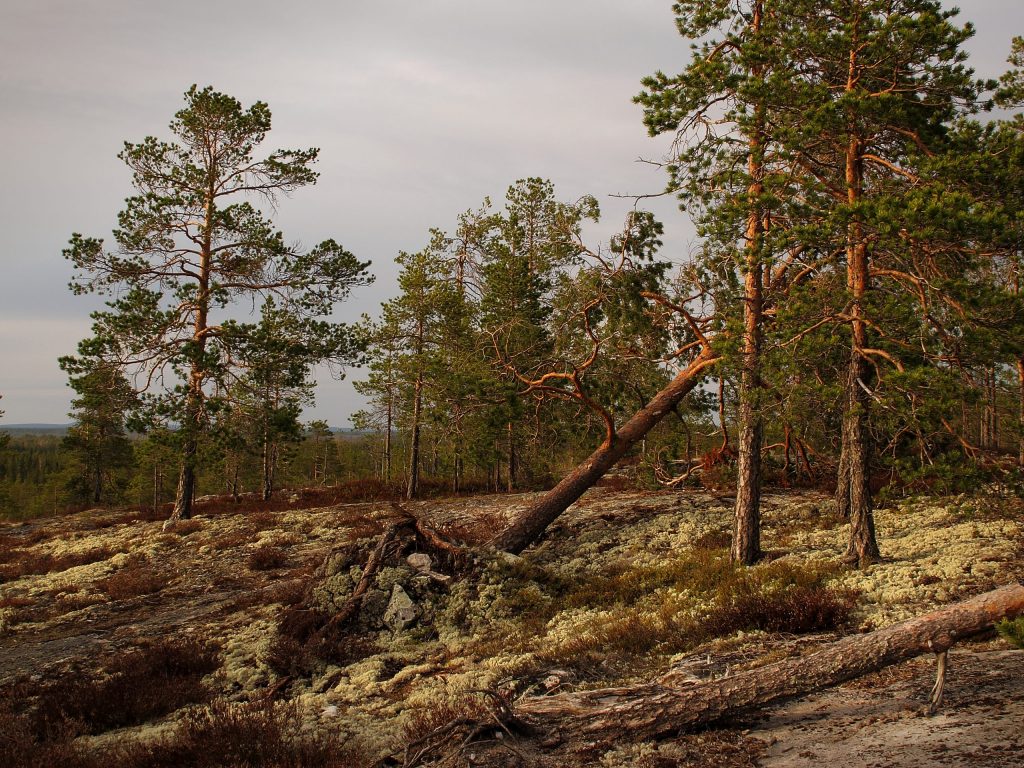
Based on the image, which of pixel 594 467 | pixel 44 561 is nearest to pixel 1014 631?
pixel 594 467

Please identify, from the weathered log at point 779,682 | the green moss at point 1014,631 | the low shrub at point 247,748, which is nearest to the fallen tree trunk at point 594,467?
the low shrub at point 247,748

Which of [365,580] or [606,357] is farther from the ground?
[606,357]

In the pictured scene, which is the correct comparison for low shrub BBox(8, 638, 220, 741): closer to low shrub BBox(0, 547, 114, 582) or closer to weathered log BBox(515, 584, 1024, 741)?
weathered log BBox(515, 584, 1024, 741)

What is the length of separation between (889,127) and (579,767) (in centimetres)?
911

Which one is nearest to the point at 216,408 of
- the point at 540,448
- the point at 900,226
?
the point at 540,448

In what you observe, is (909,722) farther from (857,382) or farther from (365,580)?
(365,580)

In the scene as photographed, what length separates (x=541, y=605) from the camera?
397 inches

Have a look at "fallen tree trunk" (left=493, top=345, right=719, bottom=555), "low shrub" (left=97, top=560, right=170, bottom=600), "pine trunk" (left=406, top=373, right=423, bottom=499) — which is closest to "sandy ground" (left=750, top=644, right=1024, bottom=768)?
"fallen tree trunk" (left=493, top=345, right=719, bottom=555)

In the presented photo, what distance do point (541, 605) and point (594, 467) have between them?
445 centimetres

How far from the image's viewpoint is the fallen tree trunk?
13.8m

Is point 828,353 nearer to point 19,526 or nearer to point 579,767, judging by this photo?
point 579,767

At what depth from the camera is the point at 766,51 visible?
347 inches

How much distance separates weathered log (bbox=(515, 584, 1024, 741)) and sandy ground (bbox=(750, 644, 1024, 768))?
26 centimetres

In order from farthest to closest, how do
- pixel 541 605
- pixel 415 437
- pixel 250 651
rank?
1. pixel 415 437
2. pixel 541 605
3. pixel 250 651
